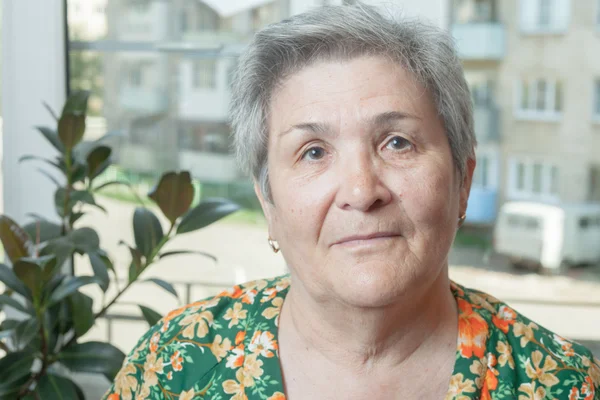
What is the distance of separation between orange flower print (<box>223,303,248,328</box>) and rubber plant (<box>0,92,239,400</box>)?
263mm

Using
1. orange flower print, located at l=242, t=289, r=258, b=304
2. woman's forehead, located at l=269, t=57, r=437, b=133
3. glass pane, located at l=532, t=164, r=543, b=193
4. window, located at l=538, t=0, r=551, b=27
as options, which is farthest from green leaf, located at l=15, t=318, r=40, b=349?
window, located at l=538, t=0, r=551, b=27

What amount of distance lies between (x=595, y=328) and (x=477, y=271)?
423 millimetres

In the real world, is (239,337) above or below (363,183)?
below

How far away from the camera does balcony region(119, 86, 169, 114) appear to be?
7.70ft

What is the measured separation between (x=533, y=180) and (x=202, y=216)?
43.2 inches

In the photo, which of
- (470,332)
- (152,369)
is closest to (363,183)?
(470,332)

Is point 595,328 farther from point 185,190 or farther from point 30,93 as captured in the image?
point 30,93

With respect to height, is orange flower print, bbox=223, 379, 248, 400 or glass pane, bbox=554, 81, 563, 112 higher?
glass pane, bbox=554, 81, 563, 112

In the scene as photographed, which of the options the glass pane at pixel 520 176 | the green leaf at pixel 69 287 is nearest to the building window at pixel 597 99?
the glass pane at pixel 520 176

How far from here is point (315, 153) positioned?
4.18 feet

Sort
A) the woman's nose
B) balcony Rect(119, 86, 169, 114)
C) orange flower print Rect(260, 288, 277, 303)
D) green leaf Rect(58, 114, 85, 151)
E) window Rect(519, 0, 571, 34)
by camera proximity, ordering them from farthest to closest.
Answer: balcony Rect(119, 86, 169, 114) → window Rect(519, 0, 571, 34) → green leaf Rect(58, 114, 85, 151) → orange flower print Rect(260, 288, 277, 303) → the woman's nose

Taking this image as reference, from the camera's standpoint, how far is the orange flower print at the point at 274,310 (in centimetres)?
147

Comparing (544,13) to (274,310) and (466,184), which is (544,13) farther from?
(274,310)

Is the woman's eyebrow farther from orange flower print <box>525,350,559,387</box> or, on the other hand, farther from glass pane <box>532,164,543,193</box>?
glass pane <box>532,164,543,193</box>
